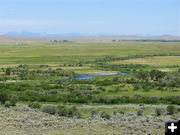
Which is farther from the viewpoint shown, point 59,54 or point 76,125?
point 59,54

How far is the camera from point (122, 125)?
20.1 meters

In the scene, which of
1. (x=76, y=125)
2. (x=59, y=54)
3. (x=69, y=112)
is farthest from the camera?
(x=59, y=54)

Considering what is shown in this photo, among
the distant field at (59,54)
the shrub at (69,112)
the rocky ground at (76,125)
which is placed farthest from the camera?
the distant field at (59,54)

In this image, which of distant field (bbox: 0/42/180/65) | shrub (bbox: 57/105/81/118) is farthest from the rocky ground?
distant field (bbox: 0/42/180/65)

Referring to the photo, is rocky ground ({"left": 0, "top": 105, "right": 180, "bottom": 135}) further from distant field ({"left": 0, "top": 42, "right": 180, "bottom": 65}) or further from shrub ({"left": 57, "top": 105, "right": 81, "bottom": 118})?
distant field ({"left": 0, "top": 42, "right": 180, "bottom": 65})

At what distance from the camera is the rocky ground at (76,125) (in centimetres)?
1861

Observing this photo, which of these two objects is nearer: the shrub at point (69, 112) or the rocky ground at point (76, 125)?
the rocky ground at point (76, 125)

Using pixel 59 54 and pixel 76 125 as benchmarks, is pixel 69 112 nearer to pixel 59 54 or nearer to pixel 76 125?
pixel 76 125

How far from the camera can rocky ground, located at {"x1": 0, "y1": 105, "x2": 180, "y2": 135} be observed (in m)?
18.6

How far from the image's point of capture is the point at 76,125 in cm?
2038

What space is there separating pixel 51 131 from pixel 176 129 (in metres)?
15.2

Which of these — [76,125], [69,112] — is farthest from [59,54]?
[76,125]

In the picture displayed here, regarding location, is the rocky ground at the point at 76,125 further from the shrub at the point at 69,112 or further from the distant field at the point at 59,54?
the distant field at the point at 59,54

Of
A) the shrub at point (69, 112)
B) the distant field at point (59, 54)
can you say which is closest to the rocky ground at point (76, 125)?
the shrub at point (69, 112)
